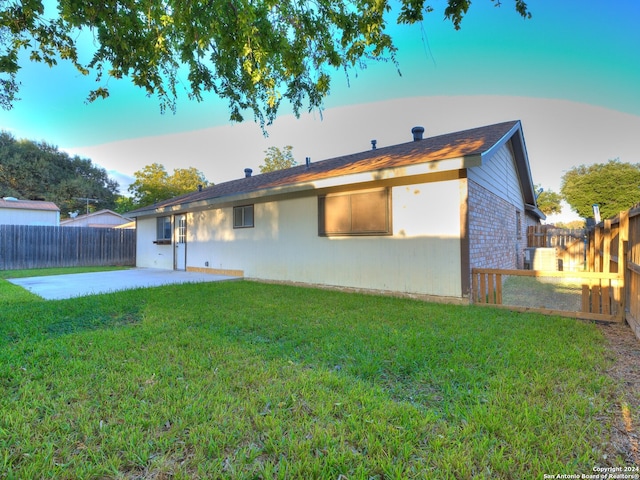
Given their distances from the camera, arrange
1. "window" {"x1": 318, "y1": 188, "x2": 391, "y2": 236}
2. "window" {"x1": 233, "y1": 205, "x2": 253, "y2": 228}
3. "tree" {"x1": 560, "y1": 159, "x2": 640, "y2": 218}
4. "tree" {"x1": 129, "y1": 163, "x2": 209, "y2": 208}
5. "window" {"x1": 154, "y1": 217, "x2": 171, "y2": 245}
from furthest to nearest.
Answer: "tree" {"x1": 129, "y1": 163, "x2": 209, "y2": 208}, "tree" {"x1": 560, "y1": 159, "x2": 640, "y2": 218}, "window" {"x1": 154, "y1": 217, "x2": 171, "y2": 245}, "window" {"x1": 233, "y1": 205, "x2": 253, "y2": 228}, "window" {"x1": 318, "y1": 188, "x2": 391, "y2": 236}

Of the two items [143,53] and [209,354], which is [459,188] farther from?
[143,53]

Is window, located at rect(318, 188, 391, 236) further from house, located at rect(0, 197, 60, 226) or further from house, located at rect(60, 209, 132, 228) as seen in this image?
house, located at rect(60, 209, 132, 228)

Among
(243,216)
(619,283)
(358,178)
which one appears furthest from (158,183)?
(619,283)

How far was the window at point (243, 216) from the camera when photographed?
9422 mm

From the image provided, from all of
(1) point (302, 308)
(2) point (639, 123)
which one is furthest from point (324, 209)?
(2) point (639, 123)

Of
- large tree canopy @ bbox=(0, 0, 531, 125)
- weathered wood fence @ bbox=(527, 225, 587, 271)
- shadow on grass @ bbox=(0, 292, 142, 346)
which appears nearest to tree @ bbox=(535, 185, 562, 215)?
weathered wood fence @ bbox=(527, 225, 587, 271)

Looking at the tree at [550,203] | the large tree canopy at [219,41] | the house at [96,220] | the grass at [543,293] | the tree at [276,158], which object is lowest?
the grass at [543,293]

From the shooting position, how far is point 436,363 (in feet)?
9.78

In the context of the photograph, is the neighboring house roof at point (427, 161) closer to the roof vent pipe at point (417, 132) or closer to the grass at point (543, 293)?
the roof vent pipe at point (417, 132)

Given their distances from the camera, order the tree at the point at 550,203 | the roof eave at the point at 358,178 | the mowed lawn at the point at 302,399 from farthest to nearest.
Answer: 1. the tree at the point at 550,203
2. the roof eave at the point at 358,178
3. the mowed lawn at the point at 302,399

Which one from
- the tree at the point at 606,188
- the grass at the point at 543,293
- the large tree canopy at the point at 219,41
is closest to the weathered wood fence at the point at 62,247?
the large tree canopy at the point at 219,41

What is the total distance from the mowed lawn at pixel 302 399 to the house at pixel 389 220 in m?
2.04

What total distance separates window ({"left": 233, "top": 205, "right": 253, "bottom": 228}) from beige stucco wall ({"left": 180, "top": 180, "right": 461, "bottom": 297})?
0.21 m

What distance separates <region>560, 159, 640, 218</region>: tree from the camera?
89.8ft
